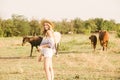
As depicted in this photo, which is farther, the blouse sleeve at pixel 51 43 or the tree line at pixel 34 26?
the tree line at pixel 34 26

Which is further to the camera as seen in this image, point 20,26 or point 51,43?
point 20,26

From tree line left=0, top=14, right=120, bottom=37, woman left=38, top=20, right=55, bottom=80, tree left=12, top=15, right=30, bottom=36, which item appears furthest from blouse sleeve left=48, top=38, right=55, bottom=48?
tree left=12, top=15, right=30, bottom=36

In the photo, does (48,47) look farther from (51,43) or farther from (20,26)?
(20,26)

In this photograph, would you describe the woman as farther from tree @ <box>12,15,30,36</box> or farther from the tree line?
tree @ <box>12,15,30,36</box>

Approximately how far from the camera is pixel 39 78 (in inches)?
481

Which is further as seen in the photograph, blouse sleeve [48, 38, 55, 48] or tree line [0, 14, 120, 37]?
tree line [0, 14, 120, 37]

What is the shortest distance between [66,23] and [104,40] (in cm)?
5441

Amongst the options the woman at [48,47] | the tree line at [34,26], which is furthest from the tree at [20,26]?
the woman at [48,47]

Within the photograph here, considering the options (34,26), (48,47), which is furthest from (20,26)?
(48,47)

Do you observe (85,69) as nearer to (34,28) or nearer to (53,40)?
(53,40)

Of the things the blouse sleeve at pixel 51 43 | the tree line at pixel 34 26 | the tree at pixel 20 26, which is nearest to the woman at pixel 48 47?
the blouse sleeve at pixel 51 43

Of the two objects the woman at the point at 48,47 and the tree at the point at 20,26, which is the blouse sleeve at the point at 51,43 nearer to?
the woman at the point at 48,47

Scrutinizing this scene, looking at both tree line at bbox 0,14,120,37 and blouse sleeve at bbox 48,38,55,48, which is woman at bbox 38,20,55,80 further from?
tree line at bbox 0,14,120,37

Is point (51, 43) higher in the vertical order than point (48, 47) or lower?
higher
